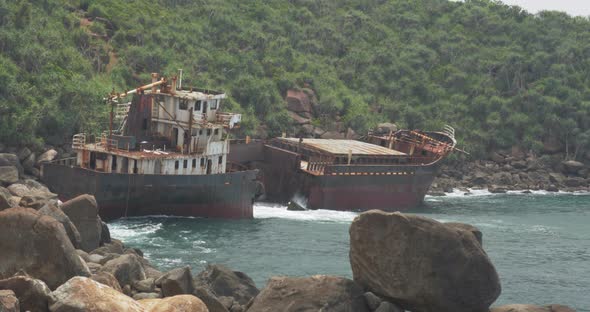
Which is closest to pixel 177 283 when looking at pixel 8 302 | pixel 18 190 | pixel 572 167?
pixel 8 302

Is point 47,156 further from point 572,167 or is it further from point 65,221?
point 572,167

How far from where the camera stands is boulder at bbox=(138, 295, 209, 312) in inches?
958

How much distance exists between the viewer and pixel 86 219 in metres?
36.9

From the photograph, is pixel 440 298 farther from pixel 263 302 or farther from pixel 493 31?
pixel 493 31

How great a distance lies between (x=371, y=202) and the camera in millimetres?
70312

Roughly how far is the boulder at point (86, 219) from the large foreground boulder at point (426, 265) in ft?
44.7

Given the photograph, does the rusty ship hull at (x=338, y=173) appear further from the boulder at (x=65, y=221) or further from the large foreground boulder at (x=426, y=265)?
the large foreground boulder at (x=426, y=265)

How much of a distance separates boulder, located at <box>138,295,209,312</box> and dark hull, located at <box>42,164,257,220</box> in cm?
2999

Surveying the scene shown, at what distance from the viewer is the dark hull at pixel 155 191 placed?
54500 millimetres

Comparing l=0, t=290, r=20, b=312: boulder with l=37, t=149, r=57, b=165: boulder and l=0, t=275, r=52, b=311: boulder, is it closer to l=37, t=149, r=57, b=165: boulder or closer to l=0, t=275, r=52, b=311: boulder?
l=0, t=275, r=52, b=311: boulder

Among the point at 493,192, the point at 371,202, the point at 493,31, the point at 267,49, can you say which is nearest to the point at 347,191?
the point at 371,202

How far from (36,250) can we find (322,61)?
8513cm

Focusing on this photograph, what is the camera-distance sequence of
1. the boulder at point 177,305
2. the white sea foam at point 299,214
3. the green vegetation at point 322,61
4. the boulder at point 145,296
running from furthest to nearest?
the green vegetation at point 322,61, the white sea foam at point 299,214, the boulder at point 145,296, the boulder at point 177,305

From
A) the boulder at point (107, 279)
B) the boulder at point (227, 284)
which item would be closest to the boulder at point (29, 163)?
the boulder at point (227, 284)
